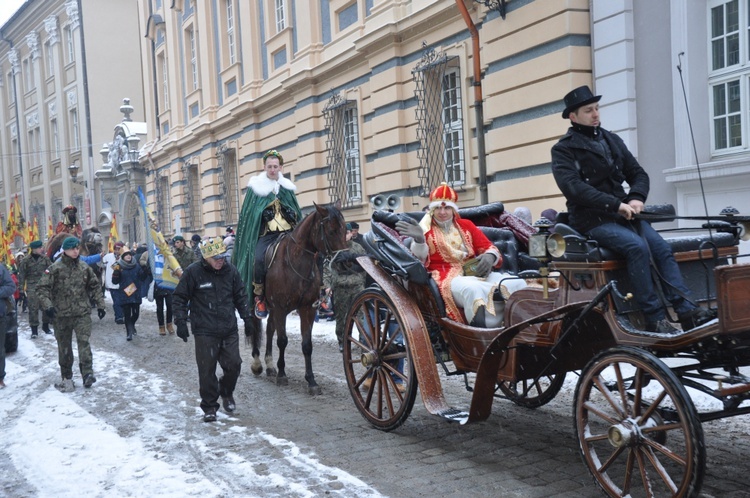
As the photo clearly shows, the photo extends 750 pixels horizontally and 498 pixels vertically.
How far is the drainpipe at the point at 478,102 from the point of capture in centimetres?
1184

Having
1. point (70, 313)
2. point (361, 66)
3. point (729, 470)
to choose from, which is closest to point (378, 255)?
point (729, 470)

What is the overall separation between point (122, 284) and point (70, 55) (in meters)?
28.2

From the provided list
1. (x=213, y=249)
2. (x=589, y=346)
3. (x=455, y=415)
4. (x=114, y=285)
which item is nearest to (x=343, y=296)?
(x=213, y=249)

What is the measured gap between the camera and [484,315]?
548 centimetres

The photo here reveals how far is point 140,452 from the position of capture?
19.1 feet

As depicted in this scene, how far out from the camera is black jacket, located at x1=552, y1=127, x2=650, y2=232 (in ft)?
14.7

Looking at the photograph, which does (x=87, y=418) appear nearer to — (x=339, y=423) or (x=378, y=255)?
(x=339, y=423)

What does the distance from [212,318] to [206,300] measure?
184 millimetres

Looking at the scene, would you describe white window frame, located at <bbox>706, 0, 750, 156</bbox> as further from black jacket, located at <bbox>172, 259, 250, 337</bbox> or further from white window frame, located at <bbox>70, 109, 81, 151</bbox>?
white window frame, located at <bbox>70, 109, 81, 151</bbox>

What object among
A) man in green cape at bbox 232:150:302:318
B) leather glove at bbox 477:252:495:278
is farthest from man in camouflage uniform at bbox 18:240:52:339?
leather glove at bbox 477:252:495:278

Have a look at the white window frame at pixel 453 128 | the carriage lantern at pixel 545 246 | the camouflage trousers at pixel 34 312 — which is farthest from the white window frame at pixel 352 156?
the carriage lantern at pixel 545 246

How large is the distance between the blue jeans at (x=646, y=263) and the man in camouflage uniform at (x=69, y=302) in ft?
22.9

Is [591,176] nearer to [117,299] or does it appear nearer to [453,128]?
[453,128]

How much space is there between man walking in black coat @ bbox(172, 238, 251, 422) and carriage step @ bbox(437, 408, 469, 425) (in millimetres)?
2538
